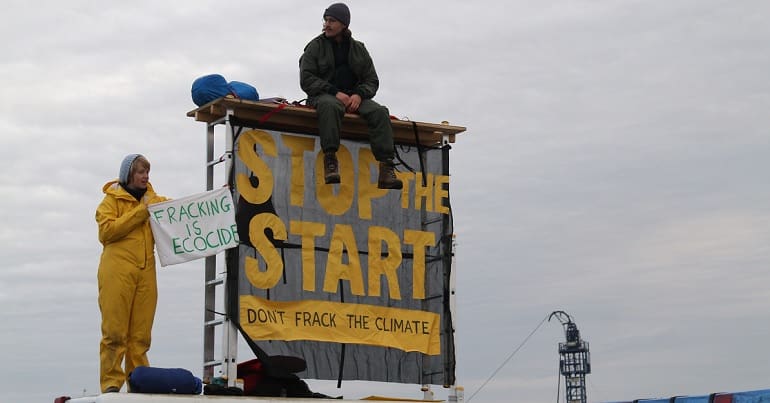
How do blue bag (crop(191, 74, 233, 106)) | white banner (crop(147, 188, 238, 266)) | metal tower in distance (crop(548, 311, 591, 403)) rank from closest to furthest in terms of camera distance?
white banner (crop(147, 188, 238, 266)) → blue bag (crop(191, 74, 233, 106)) → metal tower in distance (crop(548, 311, 591, 403))

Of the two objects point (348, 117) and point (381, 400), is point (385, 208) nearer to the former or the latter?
point (348, 117)

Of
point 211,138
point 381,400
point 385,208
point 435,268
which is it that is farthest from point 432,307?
point 211,138

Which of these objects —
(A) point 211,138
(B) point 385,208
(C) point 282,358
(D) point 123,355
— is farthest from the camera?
(B) point 385,208

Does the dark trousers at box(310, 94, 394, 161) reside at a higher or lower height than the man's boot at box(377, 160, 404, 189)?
higher

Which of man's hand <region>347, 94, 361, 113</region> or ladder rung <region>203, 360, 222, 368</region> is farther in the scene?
man's hand <region>347, 94, 361, 113</region>

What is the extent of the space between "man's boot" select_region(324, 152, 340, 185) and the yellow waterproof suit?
1.93 metres

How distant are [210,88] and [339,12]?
1435 mm

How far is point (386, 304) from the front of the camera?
37.6 ft

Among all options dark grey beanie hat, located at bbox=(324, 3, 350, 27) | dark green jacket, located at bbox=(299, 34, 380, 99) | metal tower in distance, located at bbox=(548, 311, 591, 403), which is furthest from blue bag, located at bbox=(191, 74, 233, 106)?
metal tower in distance, located at bbox=(548, 311, 591, 403)

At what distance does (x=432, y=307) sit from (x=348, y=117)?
7.17ft

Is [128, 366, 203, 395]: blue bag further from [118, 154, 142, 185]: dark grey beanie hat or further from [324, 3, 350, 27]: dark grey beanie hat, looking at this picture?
[324, 3, 350, 27]: dark grey beanie hat

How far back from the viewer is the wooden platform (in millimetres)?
10703

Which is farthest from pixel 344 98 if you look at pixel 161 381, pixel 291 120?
pixel 161 381

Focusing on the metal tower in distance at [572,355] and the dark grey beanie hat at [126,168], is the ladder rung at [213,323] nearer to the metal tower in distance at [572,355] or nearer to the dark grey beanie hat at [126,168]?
the dark grey beanie hat at [126,168]
